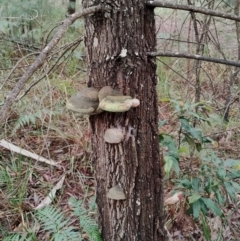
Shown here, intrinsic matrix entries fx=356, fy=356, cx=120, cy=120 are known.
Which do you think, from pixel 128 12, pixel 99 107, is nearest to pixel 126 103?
pixel 99 107

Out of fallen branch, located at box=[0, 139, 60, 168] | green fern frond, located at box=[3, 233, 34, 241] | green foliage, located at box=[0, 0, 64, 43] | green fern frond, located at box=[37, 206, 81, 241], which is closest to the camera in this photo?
green fern frond, located at box=[37, 206, 81, 241]

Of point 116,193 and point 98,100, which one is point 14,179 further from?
point 98,100

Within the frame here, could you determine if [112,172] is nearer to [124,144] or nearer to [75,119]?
[124,144]

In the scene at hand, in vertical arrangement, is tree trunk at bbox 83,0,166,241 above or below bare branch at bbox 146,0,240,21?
below

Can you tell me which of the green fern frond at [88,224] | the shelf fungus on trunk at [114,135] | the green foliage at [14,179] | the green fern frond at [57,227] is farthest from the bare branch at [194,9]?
the green foliage at [14,179]

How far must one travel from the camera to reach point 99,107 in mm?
1663

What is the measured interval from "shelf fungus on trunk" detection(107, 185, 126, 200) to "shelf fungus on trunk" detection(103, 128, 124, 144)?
283 mm

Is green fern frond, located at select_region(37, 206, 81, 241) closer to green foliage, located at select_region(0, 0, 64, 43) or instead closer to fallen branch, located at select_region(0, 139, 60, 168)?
fallen branch, located at select_region(0, 139, 60, 168)

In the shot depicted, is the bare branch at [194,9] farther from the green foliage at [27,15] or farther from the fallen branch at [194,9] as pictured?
the green foliage at [27,15]

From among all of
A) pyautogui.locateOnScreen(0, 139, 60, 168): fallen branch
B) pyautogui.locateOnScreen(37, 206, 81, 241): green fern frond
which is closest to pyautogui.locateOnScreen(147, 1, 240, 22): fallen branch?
pyautogui.locateOnScreen(37, 206, 81, 241): green fern frond

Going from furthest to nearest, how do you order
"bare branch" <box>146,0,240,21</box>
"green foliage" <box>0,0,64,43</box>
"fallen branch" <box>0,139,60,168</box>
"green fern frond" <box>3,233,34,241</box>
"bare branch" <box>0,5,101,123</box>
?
1. "green foliage" <box>0,0,64,43</box>
2. "fallen branch" <box>0,139,60,168</box>
3. "green fern frond" <box>3,233,34,241</box>
4. "bare branch" <box>146,0,240,21</box>
5. "bare branch" <box>0,5,101,123</box>

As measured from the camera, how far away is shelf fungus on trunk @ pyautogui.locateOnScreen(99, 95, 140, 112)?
1575 mm

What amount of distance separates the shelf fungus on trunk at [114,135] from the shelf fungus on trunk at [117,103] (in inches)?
7.8

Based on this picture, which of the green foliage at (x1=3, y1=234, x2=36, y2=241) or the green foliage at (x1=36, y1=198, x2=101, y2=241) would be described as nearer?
the green foliage at (x1=36, y1=198, x2=101, y2=241)
